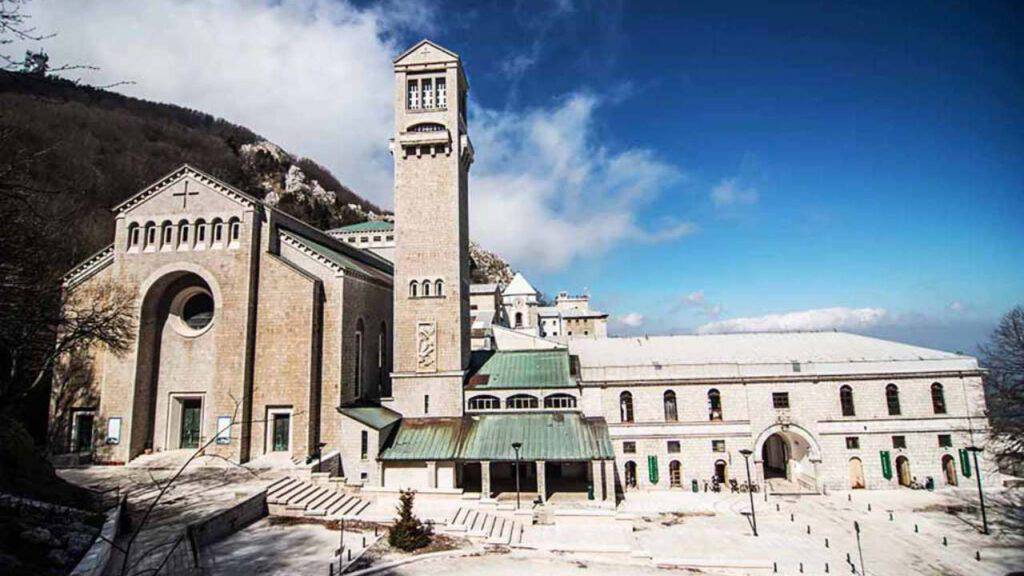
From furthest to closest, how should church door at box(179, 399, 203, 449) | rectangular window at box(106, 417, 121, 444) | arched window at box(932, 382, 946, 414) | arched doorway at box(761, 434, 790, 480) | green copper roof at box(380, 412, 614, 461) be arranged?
arched doorway at box(761, 434, 790, 480) < arched window at box(932, 382, 946, 414) < church door at box(179, 399, 203, 449) < rectangular window at box(106, 417, 121, 444) < green copper roof at box(380, 412, 614, 461)

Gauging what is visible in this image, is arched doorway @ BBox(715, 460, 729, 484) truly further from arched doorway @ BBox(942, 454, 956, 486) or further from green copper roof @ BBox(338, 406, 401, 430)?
green copper roof @ BBox(338, 406, 401, 430)

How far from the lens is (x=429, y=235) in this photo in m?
31.1

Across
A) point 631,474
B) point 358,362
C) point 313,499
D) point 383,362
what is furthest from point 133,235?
point 631,474

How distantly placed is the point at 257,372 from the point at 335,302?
5.58 metres

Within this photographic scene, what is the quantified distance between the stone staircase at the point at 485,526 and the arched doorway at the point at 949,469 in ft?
81.4

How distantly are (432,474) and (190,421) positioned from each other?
14551 millimetres

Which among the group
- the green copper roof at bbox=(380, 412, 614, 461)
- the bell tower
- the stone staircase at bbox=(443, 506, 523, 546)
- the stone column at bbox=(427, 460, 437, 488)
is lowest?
the stone staircase at bbox=(443, 506, 523, 546)

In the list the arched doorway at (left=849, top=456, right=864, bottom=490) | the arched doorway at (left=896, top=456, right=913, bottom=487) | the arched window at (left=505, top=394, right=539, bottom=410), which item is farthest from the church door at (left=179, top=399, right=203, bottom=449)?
the arched doorway at (left=896, top=456, right=913, bottom=487)

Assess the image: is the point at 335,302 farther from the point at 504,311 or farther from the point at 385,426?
the point at 504,311

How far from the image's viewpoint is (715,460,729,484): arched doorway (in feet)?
97.8

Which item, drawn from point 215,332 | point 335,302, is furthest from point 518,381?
point 215,332

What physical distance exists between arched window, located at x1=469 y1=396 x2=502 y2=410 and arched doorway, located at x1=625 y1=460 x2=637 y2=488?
834 centimetres

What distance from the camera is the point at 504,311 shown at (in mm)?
81125

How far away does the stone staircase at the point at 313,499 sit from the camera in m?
22.6
